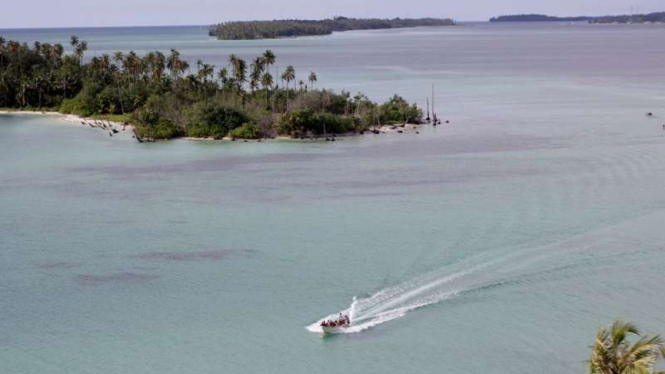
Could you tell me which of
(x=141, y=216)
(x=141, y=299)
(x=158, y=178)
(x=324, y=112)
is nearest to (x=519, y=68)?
(x=324, y=112)

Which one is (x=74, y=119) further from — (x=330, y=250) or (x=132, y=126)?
(x=330, y=250)

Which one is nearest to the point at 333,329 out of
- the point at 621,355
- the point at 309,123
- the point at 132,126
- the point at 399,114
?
the point at 621,355

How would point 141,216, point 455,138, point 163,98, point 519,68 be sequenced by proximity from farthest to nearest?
point 519,68, point 163,98, point 455,138, point 141,216

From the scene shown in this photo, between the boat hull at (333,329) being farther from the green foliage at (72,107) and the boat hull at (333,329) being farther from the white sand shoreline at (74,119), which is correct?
the green foliage at (72,107)

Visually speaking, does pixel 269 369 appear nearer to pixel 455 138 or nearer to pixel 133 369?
pixel 133 369

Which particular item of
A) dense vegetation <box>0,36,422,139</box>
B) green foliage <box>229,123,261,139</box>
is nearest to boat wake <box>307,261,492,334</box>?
dense vegetation <box>0,36,422,139</box>

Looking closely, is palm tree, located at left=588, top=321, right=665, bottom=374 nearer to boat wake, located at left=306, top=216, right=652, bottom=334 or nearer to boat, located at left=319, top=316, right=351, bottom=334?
boat, located at left=319, top=316, right=351, bottom=334
